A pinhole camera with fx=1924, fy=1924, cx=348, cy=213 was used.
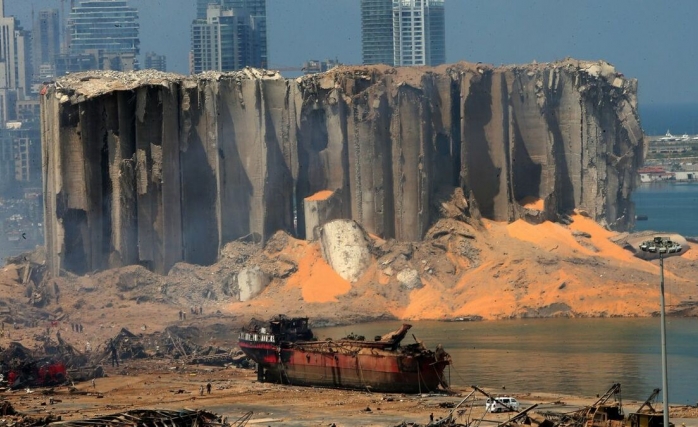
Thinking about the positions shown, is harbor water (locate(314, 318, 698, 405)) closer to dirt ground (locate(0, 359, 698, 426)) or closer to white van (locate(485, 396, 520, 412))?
dirt ground (locate(0, 359, 698, 426))

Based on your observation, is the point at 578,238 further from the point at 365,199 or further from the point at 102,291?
the point at 102,291

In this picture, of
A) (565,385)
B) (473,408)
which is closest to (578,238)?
(565,385)

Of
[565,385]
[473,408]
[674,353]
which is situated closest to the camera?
[473,408]

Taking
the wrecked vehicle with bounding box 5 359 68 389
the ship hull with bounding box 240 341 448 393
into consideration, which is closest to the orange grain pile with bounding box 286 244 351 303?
the ship hull with bounding box 240 341 448 393

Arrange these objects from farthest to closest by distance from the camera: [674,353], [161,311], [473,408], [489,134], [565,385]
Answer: [489,134]
[161,311]
[674,353]
[565,385]
[473,408]

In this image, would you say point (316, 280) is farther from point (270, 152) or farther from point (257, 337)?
point (257, 337)

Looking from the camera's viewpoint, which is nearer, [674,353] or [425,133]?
[674,353]

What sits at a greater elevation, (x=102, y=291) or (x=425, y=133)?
(x=425, y=133)
